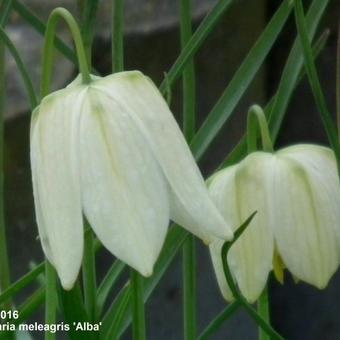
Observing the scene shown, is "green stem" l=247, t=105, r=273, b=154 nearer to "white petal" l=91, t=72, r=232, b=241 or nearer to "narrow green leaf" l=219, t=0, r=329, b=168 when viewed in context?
"narrow green leaf" l=219, t=0, r=329, b=168

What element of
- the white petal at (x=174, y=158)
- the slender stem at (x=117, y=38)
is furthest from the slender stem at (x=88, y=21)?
the white petal at (x=174, y=158)

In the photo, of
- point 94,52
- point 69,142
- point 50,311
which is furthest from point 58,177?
point 94,52

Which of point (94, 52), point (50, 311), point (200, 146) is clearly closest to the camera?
point (50, 311)

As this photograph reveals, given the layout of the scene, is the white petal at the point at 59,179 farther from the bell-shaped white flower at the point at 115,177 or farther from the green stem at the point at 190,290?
the green stem at the point at 190,290

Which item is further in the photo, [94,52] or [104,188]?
[94,52]

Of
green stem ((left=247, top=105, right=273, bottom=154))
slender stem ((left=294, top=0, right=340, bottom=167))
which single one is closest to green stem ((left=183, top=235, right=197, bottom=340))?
green stem ((left=247, top=105, right=273, bottom=154))

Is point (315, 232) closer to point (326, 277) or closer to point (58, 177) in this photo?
point (326, 277)

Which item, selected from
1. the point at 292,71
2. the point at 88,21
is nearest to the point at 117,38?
the point at 88,21
